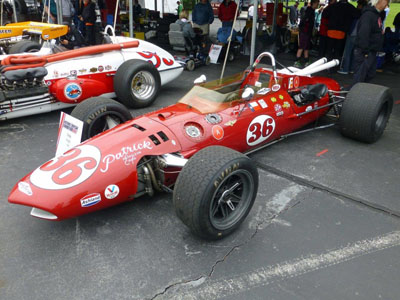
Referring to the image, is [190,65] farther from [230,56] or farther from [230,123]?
[230,123]

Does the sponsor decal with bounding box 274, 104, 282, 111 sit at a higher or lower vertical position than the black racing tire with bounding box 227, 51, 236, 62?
higher

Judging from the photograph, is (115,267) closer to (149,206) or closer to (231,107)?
(149,206)

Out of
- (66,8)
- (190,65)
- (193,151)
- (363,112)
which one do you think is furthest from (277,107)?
(66,8)

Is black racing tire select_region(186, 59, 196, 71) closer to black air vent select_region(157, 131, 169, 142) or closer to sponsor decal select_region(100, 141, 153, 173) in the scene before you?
black air vent select_region(157, 131, 169, 142)

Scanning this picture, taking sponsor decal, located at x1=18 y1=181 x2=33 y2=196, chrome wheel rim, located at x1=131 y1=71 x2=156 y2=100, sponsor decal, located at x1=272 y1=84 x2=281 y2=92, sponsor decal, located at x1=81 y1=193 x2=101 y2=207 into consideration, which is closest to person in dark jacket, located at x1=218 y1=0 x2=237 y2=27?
chrome wheel rim, located at x1=131 y1=71 x2=156 y2=100

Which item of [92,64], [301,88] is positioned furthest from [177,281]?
[92,64]

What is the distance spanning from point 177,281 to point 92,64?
4811 millimetres

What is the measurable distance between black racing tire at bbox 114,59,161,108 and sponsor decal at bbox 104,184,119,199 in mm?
3484

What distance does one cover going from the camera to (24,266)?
9.86 feet

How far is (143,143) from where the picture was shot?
3.55 metres

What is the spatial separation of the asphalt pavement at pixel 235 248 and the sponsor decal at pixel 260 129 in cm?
41

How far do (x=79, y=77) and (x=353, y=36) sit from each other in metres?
7.16

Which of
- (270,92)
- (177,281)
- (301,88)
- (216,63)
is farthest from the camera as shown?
(216,63)

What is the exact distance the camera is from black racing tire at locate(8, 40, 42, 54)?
8.27m
